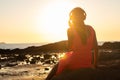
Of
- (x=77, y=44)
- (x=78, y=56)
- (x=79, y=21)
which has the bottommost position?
(x=78, y=56)

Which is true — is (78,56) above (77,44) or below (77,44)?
below

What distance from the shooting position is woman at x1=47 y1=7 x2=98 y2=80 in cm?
817

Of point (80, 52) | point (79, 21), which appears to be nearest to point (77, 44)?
point (80, 52)

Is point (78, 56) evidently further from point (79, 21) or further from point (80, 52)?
point (79, 21)

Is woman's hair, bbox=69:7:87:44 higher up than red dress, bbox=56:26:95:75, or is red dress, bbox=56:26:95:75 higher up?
woman's hair, bbox=69:7:87:44

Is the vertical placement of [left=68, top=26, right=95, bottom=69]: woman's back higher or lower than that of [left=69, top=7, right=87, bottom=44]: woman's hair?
lower

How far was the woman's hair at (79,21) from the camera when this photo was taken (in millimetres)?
8195

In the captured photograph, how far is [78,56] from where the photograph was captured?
324 inches

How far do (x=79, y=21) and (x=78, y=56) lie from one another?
913 mm

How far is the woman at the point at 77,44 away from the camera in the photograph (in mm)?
8172

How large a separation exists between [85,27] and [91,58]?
87 centimetres

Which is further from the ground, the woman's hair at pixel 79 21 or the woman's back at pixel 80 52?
the woman's hair at pixel 79 21

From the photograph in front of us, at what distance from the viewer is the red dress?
26.7 ft

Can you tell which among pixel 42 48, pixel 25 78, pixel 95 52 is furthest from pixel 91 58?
pixel 42 48
